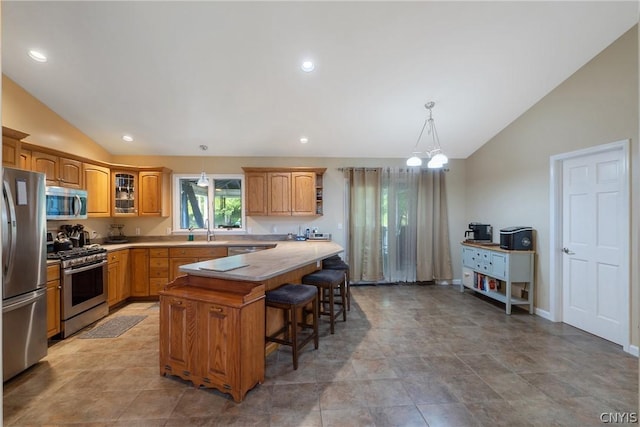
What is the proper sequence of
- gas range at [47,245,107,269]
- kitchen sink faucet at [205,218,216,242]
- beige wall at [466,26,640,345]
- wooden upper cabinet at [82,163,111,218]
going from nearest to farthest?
beige wall at [466,26,640,345], gas range at [47,245,107,269], wooden upper cabinet at [82,163,111,218], kitchen sink faucet at [205,218,216,242]

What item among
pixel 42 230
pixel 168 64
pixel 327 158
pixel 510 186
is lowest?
pixel 42 230

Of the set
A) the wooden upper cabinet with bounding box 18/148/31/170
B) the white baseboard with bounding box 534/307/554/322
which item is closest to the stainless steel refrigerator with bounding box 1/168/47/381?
the wooden upper cabinet with bounding box 18/148/31/170

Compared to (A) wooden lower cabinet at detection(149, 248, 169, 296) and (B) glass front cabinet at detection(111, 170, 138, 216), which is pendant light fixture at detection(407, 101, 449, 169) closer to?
(A) wooden lower cabinet at detection(149, 248, 169, 296)

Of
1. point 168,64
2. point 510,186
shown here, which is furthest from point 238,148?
point 510,186

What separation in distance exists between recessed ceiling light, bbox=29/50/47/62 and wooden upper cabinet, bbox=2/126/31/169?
2.75ft

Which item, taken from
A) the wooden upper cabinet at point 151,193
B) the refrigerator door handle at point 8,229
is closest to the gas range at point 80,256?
the refrigerator door handle at point 8,229

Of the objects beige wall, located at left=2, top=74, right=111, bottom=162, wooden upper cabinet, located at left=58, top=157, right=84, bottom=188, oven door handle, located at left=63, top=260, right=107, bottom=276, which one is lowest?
oven door handle, located at left=63, top=260, right=107, bottom=276

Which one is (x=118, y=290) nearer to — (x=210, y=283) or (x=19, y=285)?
(x=19, y=285)

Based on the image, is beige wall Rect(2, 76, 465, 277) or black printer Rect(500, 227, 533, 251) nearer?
black printer Rect(500, 227, 533, 251)

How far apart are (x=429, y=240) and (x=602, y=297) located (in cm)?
253

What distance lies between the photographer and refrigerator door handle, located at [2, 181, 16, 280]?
8.80ft

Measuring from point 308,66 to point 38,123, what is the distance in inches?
140

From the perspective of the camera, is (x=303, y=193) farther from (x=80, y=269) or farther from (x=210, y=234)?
(x=80, y=269)

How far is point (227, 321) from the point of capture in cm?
240
